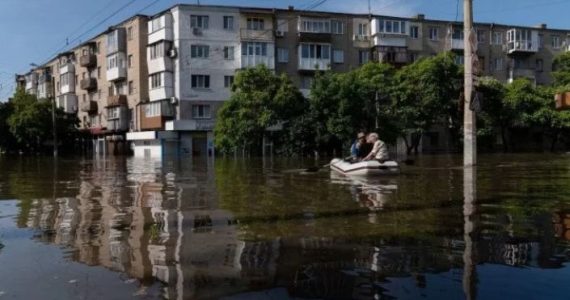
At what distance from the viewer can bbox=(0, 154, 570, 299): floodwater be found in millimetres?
5445

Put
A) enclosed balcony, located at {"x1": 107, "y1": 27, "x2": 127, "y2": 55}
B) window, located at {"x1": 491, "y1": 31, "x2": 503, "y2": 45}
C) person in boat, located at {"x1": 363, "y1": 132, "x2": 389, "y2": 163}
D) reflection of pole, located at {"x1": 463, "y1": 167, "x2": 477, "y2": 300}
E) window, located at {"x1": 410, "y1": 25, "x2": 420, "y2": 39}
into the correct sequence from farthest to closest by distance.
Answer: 1. window, located at {"x1": 491, "y1": 31, "x2": 503, "y2": 45}
2. window, located at {"x1": 410, "y1": 25, "x2": 420, "y2": 39}
3. enclosed balcony, located at {"x1": 107, "y1": 27, "x2": 127, "y2": 55}
4. person in boat, located at {"x1": 363, "y1": 132, "x2": 389, "y2": 163}
5. reflection of pole, located at {"x1": 463, "y1": 167, "x2": 477, "y2": 300}

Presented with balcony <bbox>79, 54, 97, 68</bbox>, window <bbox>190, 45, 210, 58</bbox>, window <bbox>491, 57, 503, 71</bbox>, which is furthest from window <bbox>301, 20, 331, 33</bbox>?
balcony <bbox>79, 54, 97, 68</bbox>

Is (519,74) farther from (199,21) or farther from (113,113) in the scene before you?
(113,113)

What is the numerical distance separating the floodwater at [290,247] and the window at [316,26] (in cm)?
5118

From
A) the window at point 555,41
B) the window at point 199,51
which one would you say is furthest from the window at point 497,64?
the window at point 199,51

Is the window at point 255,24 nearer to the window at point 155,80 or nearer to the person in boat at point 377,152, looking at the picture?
the window at point 155,80

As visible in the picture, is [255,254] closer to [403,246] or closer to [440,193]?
[403,246]

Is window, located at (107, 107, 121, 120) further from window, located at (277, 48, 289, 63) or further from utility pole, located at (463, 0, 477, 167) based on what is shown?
utility pole, located at (463, 0, 477, 167)

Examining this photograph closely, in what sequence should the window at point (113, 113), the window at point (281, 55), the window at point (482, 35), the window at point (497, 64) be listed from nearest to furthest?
the window at point (281, 55), the window at point (113, 113), the window at point (482, 35), the window at point (497, 64)

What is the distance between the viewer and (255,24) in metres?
62.3

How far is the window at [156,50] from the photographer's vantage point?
6078 cm

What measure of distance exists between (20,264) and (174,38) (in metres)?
55.8

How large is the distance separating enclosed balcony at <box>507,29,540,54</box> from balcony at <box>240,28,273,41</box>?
A: 98.4ft

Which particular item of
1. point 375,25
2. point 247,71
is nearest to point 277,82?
point 247,71
